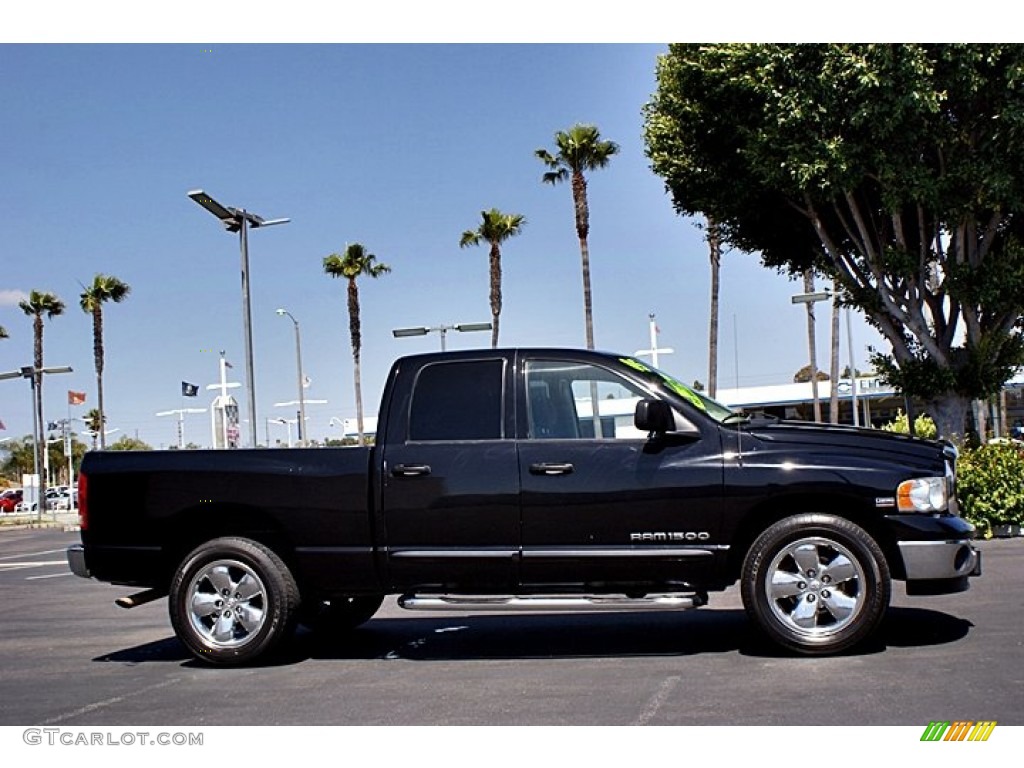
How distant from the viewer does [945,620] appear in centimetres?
866

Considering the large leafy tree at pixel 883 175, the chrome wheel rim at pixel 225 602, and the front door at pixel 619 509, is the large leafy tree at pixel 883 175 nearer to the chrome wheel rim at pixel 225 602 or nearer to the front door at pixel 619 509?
the front door at pixel 619 509

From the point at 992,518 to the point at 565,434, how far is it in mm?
9905

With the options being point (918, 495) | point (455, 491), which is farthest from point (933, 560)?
point (455, 491)

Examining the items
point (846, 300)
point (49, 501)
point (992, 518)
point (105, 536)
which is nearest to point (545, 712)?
point (105, 536)

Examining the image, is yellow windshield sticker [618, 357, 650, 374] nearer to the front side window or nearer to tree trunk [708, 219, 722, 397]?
the front side window

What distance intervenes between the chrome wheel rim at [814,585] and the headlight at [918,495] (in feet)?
1.49

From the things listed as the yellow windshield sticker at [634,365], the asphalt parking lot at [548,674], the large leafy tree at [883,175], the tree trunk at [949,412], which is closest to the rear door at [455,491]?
the asphalt parking lot at [548,674]

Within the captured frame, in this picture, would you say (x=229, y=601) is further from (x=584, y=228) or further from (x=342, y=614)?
(x=584, y=228)

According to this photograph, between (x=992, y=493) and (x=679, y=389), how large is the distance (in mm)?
9295

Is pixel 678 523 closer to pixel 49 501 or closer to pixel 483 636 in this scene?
pixel 483 636

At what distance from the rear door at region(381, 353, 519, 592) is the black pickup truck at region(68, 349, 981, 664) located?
0.04ft

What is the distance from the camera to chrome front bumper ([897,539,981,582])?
7.24m

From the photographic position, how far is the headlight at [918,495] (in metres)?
A: 7.32

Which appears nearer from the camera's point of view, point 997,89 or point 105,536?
point 105,536
